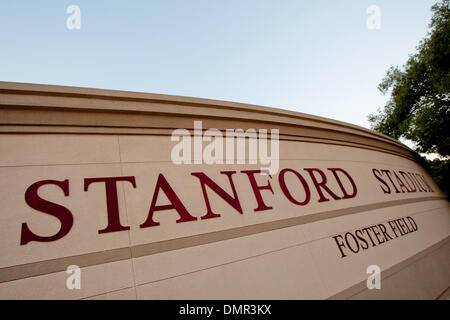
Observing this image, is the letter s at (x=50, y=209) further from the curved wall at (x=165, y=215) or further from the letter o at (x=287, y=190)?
the letter o at (x=287, y=190)

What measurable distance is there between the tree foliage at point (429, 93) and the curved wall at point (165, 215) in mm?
11691

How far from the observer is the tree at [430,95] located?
11297mm

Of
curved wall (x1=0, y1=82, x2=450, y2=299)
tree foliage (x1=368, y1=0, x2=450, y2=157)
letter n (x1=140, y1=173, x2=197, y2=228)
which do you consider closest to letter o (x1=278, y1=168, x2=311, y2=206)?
curved wall (x1=0, y1=82, x2=450, y2=299)

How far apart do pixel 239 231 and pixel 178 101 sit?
110 inches

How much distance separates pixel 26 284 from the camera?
218 cm

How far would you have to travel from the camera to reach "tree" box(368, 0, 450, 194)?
11.3 metres

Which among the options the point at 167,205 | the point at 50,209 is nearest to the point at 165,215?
the point at 167,205

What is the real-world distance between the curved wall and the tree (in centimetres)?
1161

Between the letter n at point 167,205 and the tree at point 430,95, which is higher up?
the tree at point 430,95

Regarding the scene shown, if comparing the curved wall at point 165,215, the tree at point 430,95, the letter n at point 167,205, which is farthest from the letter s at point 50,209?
the tree at point 430,95

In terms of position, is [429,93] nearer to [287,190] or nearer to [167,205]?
[287,190]

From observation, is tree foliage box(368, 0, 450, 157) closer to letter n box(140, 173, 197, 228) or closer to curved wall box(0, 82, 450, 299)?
curved wall box(0, 82, 450, 299)
